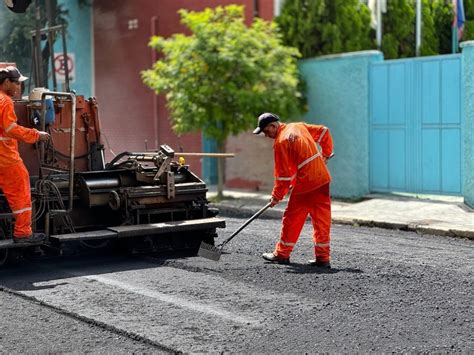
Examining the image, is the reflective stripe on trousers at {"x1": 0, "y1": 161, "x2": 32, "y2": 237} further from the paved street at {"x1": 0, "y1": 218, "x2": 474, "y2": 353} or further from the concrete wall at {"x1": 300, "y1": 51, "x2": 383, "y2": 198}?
the concrete wall at {"x1": 300, "y1": 51, "x2": 383, "y2": 198}

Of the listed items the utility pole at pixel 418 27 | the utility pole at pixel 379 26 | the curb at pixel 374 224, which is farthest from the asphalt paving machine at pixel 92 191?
the utility pole at pixel 418 27

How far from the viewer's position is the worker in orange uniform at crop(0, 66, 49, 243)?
8.60 metres

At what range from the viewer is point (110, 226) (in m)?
9.92

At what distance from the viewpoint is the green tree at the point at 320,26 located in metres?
17.0

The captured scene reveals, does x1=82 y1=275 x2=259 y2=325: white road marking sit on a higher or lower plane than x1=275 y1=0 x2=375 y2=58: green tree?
lower

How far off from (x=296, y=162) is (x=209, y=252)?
4.23 feet

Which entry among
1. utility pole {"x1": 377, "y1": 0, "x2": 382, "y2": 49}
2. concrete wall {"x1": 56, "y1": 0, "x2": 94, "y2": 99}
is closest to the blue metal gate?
utility pole {"x1": 377, "y1": 0, "x2": 382, "y2": 49}

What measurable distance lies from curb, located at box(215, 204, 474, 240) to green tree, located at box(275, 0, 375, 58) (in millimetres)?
3864

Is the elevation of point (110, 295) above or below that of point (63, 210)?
below

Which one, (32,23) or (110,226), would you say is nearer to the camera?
(110,226)

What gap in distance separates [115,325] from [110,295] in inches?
43.5

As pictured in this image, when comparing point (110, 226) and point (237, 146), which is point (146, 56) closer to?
point (237, 146)

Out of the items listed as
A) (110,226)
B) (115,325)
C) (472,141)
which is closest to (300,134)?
(110,226)

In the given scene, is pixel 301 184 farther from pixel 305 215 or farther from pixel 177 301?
pixel 177 301
